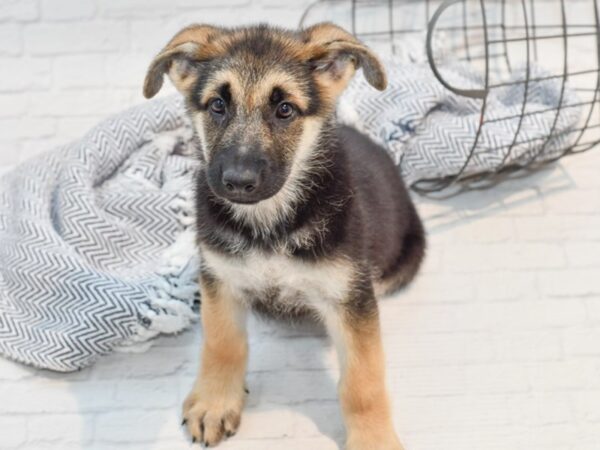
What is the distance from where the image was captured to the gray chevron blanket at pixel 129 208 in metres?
3.13

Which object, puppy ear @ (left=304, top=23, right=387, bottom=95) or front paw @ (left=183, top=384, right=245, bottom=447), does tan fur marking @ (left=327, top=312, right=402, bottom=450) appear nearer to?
front paw @ (left=183, top=384, right=245, bottom=447)

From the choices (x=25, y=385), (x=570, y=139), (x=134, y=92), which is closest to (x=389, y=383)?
(x=25, y=385)

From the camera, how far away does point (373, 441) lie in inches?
107

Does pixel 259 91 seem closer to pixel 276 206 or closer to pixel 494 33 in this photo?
pixel 276 206

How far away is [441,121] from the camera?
3.95m

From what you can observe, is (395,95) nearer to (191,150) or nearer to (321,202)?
(191,150)

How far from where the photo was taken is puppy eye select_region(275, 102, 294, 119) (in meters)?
2.50

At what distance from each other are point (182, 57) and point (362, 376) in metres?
1.15

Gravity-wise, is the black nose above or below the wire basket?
above

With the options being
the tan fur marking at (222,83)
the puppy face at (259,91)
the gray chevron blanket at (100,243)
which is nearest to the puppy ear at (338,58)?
the puppy face at (259,91)

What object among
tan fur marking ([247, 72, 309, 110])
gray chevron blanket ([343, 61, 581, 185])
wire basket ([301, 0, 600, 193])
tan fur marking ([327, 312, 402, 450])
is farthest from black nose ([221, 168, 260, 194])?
wire basket ([301, 0, 600, 193])

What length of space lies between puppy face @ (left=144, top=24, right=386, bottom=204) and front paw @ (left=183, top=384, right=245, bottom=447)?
76 centimetres

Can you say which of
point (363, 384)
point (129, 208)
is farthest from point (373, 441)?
point (129, 208)

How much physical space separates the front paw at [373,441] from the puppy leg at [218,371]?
0.42m
